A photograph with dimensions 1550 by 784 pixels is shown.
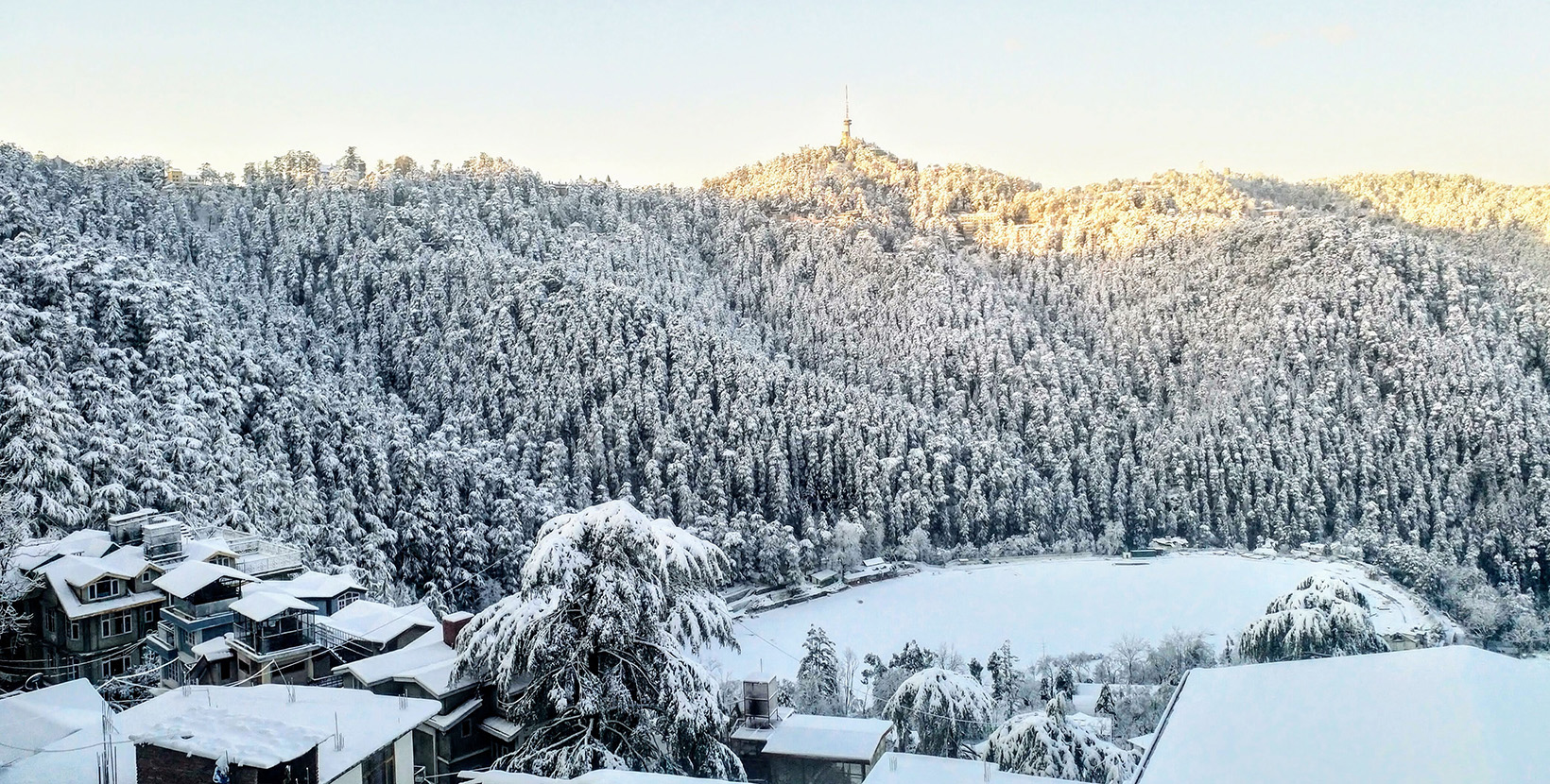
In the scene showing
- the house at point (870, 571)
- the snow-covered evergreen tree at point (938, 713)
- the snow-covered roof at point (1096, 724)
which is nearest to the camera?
the snow-covered evergreen tree at point (938, 713)

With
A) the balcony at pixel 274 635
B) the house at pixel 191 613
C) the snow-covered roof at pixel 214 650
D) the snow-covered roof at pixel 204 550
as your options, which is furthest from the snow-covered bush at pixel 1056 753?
the snow-covered roof at pixel 204 550

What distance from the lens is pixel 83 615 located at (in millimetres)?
13797

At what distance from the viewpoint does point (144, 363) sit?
28688mm

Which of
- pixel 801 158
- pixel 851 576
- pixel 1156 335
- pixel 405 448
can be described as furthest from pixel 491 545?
pixel 801 158

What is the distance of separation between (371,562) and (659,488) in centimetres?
1771

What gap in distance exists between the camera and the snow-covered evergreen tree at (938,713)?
18.1 metres

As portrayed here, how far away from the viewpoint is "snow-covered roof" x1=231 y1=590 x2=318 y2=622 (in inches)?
480

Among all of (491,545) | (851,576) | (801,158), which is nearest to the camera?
(491,545)

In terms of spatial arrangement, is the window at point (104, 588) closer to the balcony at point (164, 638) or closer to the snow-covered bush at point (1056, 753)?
the balcony at point (164, 638)

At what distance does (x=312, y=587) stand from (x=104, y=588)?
9.71 feet

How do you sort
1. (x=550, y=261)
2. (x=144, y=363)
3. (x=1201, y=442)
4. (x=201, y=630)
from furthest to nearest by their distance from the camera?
(x=550, y=261) → (x=1201, y=442) → (x=144, y=363) → (x=201, y=630)

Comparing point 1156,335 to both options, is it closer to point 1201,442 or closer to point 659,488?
point 1201,442

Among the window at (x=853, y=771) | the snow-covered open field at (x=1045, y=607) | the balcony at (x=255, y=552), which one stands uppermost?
the balcony at (x=255, y=552)

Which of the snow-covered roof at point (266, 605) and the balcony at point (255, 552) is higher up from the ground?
the snow-covered roof at point (266, 605)
